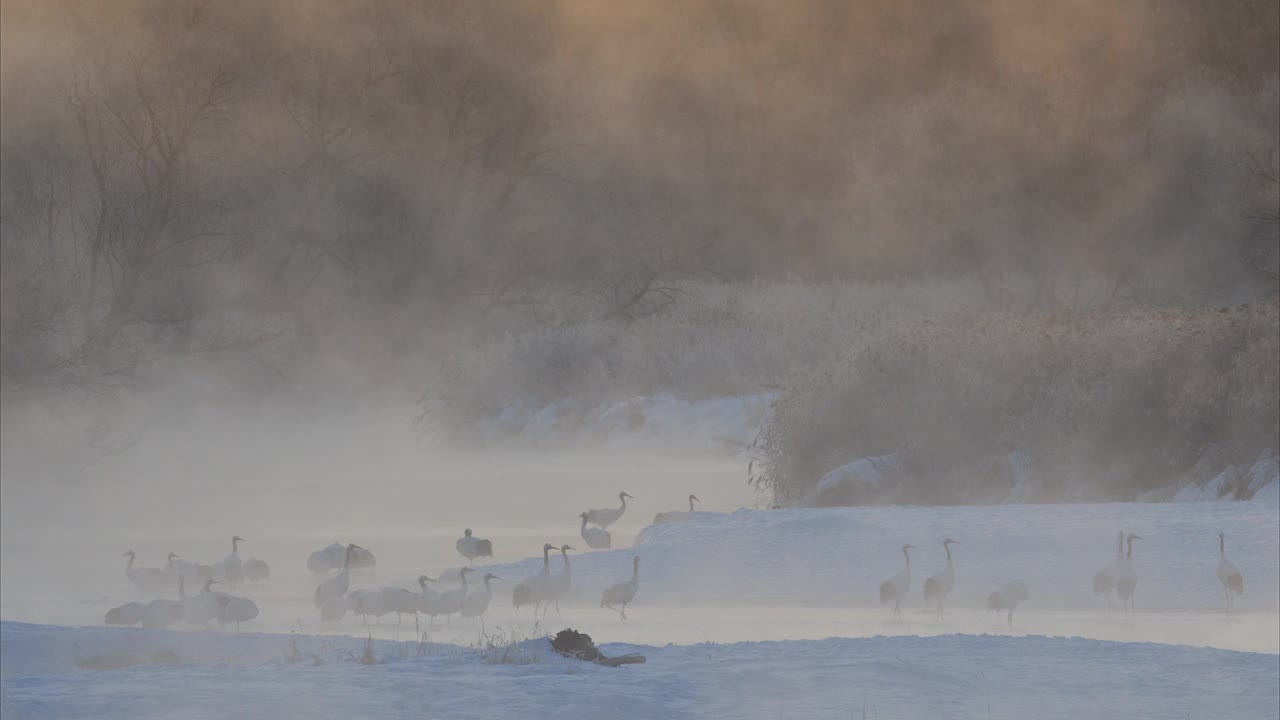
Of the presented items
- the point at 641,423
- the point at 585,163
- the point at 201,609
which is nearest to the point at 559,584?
the point at 201,609

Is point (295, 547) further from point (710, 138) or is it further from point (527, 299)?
point (710, 138)

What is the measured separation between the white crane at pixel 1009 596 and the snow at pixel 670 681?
1.48 meters

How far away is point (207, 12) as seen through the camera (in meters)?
26.9

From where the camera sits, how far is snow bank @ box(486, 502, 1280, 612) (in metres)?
9.20

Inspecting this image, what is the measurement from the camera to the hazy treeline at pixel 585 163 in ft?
71.7

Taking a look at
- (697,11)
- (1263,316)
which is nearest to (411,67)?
(697,11)

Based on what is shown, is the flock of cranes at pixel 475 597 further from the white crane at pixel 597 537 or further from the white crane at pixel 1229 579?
the white crane at pixel 597 537

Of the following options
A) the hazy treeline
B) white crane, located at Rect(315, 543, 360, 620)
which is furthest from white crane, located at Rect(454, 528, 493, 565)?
the hazy treeline

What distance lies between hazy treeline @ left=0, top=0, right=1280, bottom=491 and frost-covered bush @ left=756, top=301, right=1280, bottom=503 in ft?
20.2

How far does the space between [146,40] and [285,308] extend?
441 centimetres

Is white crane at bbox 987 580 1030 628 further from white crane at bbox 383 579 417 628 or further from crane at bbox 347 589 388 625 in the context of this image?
crane at bbox 347 589 388 625

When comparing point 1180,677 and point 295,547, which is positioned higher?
point 295,547

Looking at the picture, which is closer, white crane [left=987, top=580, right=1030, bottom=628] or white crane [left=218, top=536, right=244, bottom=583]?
white crane [left=987, top=580, right=1030, bottom=628]

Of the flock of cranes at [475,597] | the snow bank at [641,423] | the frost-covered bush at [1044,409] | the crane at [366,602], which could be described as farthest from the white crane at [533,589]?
the snow bank at [641,423]
